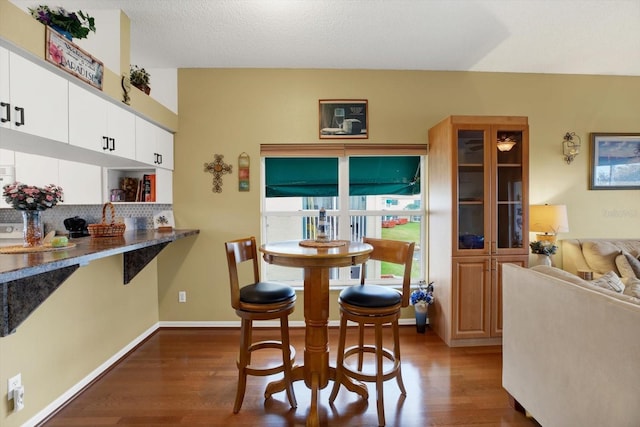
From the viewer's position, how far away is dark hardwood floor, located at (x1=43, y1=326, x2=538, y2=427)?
1.87 metres

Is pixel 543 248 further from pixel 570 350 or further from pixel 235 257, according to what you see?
pixel 235 257

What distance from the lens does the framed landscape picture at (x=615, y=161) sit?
134 inches

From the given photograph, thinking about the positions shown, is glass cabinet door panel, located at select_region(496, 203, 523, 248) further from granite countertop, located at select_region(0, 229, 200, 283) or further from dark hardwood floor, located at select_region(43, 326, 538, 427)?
granite countertop, located at select_region(0, 229, 200, 283)

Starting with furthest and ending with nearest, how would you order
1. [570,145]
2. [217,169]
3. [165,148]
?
1. [570,145]
2. [217,169]
3. [165,148]

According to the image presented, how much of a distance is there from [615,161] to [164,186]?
4.88 meters

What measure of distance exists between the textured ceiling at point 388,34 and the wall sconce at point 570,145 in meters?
0.69

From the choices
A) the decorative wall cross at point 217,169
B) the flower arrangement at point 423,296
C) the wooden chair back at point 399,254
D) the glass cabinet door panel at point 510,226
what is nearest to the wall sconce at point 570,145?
the glass cabinet door panel at point 510,226

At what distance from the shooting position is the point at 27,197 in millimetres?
1673

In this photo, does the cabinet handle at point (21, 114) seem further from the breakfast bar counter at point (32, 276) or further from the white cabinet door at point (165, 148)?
the white cabinet door at point (165, 148)

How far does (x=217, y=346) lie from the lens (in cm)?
286

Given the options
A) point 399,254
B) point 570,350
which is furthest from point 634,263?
point 399,254

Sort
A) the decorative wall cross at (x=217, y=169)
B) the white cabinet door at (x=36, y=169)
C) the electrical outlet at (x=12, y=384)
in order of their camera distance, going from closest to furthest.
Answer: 1. the electrical outlet at (x=12, y=384)
2. the white cabinet door at (x=36, y=169)
3. the decorative wall cross at (x=217, y=169)

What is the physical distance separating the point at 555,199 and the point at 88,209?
4925 mm

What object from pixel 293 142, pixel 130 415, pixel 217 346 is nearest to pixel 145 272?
pixel 217 346
